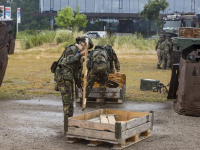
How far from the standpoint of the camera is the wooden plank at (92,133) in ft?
22.4

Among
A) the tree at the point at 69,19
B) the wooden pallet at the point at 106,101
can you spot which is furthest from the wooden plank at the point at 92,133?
the tree at the point at 69,19

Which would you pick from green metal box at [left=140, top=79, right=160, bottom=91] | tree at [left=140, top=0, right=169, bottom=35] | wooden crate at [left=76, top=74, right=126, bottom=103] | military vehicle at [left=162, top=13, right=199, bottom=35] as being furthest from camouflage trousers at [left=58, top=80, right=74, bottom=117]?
tree at [left=140, top=0, right=169, bottom=35]

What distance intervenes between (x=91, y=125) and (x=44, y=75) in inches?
483

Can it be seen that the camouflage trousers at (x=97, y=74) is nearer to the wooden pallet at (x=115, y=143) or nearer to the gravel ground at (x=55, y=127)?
the gravel ground at (x=55, y=127)

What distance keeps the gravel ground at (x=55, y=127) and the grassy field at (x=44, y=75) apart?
1.46 metres

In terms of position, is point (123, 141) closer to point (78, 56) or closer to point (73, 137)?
point (73, 137)

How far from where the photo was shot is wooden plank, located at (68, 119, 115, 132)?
22.4 ft

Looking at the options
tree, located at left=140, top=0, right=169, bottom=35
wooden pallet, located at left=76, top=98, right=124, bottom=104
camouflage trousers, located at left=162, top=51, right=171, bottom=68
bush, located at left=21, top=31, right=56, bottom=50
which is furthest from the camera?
tree, located at left=140, top=0, right=169, bottom=35

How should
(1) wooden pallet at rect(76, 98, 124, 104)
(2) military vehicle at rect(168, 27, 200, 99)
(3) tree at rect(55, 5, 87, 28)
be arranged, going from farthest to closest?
(3) tree at rect(55, 5, 87, 28)
(1) wooden pallet at rect(76, 98, 124, 104)
(2) military vehicle at rect(168, 27, 200, 99)

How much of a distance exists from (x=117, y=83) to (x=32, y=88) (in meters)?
4.00

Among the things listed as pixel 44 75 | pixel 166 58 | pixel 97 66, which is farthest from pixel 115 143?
pixel 166 58

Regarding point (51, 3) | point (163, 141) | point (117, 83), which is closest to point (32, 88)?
point (117, 83)

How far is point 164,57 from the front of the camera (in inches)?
854

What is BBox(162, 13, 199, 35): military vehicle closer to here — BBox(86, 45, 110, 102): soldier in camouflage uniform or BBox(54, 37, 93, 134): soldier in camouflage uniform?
BBox(86, 45, 110, 102): soldier in camouflage uniform
